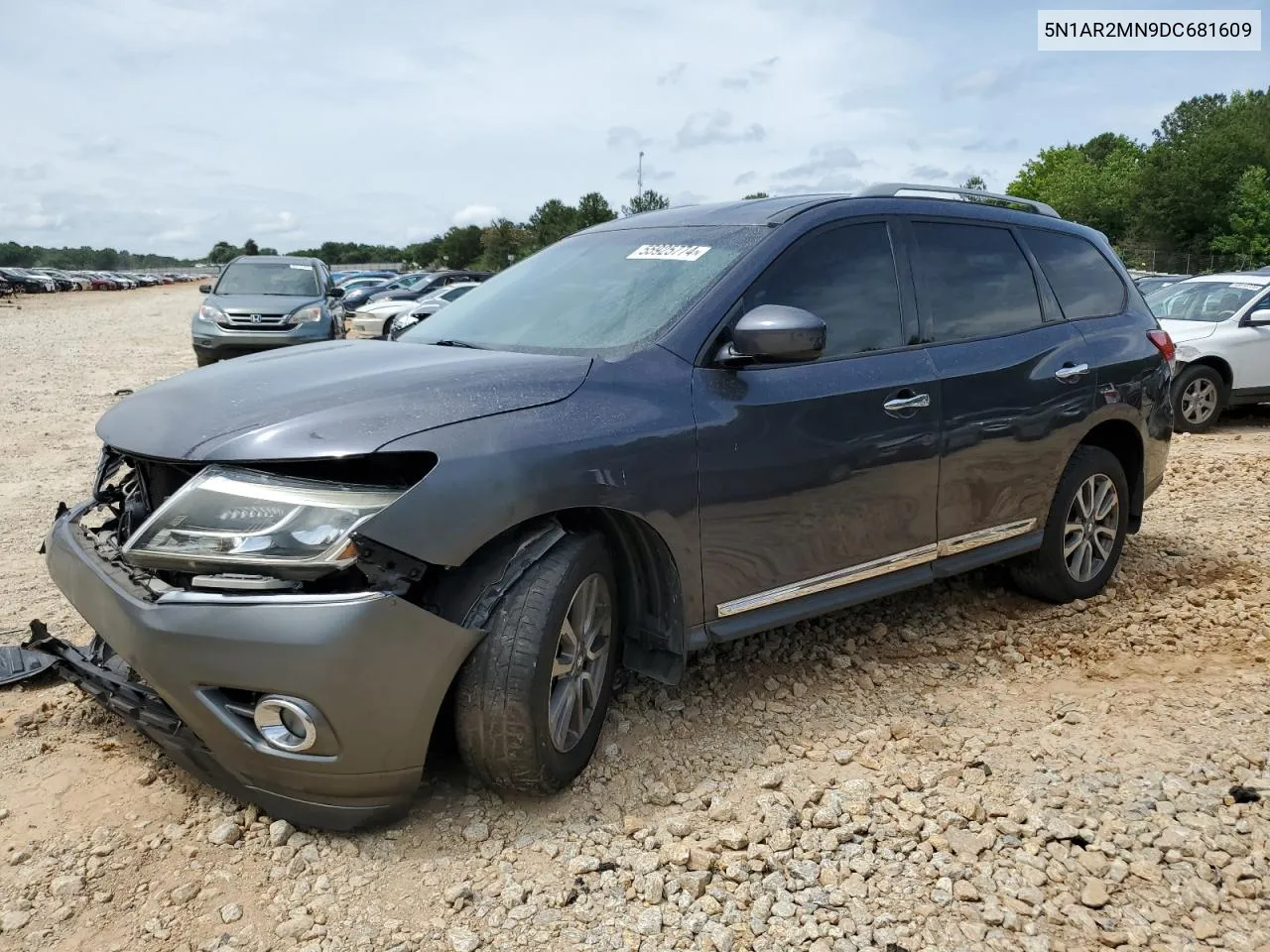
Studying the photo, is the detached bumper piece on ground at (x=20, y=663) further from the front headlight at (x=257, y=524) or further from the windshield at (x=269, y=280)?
the windshield at (x=269, y=280)

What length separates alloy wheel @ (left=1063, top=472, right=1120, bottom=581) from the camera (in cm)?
449

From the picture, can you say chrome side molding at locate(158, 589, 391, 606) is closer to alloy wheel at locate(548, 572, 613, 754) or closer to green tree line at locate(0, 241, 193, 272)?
alloy wheel at locate(548, 572, 613, 754)

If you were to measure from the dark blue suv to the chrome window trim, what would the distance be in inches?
0.5

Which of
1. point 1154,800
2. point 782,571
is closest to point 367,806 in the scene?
point 782,571

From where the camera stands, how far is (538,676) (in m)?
2.54

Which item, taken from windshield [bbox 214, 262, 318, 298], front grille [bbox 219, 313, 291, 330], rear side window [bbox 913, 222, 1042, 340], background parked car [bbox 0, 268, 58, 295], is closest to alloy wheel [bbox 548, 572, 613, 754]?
rear side window [bbox 913, 222, 1042, 340]

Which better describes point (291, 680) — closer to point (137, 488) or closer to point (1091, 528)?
point (137, 488)

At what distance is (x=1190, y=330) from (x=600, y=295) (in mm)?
9361

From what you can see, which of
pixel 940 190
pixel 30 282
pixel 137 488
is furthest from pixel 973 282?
pixel 30 282

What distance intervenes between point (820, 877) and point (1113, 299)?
351 centimetres

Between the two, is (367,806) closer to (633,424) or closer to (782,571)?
(633,424)

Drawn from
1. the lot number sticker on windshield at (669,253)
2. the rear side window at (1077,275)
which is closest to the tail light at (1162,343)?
the rear side window at (1077,275)

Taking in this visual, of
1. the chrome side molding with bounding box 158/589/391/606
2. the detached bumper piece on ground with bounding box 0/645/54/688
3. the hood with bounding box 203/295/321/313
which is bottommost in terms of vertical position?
the detached bumper piece on ground with bounding box 0/645/54/688

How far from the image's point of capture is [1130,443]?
481cm
